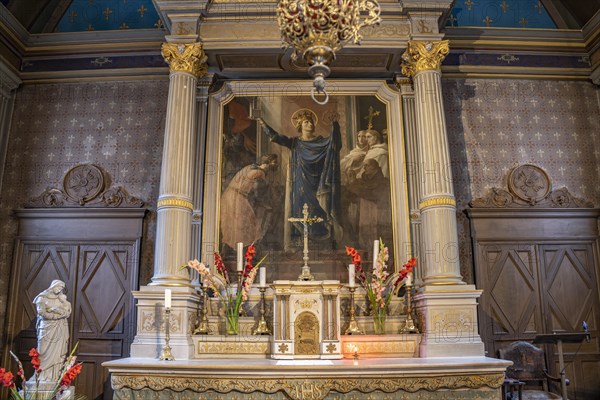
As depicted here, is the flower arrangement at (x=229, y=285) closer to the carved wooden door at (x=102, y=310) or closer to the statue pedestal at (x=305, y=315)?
the statue pedestal at (x=305, y=315)

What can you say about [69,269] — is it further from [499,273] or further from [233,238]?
[499,273]

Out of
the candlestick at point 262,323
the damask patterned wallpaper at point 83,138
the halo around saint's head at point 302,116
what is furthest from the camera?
the damask patterned wallpaper at point 83,138

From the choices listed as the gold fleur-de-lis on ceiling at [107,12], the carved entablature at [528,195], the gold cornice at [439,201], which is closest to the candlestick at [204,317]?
the gold cornice at [439,201]

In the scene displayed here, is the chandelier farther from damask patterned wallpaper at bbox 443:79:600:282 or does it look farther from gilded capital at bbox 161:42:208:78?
damask patterned wallpaper at bbox 443:79:600:282

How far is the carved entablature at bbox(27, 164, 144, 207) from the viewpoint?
9.13 metres

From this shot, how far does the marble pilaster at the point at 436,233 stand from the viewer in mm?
7121

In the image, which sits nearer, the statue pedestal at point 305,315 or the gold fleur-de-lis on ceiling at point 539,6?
the statue pedestal at point 305,315

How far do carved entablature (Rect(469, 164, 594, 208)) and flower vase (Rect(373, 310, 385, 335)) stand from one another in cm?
262

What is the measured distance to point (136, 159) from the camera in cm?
934

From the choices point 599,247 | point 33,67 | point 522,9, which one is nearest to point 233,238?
point 33,67

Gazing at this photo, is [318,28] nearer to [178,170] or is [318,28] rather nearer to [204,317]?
[178,170]

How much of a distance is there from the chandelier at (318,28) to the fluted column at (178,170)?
383 cm

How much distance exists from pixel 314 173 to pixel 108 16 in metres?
4.81

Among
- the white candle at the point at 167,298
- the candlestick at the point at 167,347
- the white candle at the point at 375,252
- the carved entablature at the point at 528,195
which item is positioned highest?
the carved entablature at the point at 528,195
